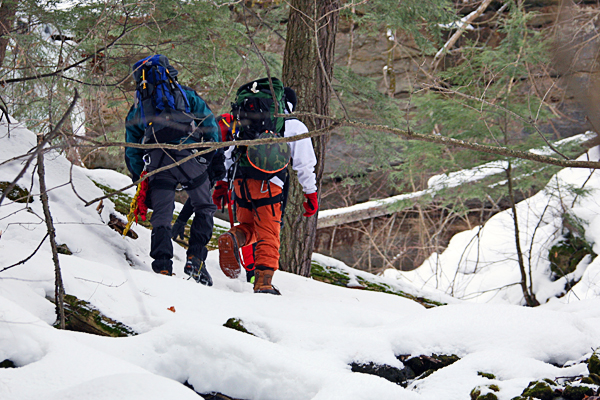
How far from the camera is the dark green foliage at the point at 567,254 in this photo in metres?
7.76

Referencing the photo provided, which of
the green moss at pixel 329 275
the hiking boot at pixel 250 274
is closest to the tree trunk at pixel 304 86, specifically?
the green moss at pixel 329 275

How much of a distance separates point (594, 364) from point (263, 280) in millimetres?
2463

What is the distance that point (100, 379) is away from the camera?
70.7 inches

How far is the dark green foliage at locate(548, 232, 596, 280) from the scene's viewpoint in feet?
25.5

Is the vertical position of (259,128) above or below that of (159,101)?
below

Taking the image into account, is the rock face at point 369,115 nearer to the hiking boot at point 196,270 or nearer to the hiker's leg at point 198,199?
the hiker's leg at point 198,199

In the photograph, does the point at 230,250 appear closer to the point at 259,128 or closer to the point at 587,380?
the point at 259,128

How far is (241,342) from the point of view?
2.29 metres

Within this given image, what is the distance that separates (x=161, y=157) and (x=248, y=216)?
37.2 inches

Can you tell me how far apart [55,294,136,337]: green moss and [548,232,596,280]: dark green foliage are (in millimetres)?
7503

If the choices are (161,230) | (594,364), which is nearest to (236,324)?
(161,230)

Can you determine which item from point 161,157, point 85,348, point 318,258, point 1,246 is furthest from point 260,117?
point 318,258

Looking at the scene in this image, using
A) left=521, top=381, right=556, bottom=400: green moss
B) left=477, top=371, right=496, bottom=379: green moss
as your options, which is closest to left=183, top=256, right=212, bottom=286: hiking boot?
left=477, top=371, right=496, bottom=379: green moss

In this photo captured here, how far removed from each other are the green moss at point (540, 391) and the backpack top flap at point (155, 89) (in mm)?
3231
